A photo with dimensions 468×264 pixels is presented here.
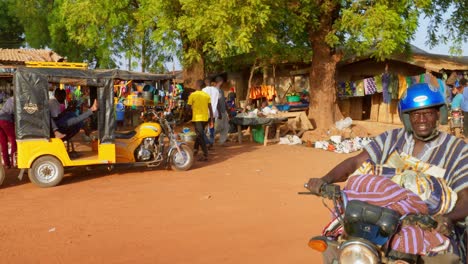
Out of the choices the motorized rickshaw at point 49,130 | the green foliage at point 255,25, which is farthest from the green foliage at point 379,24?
the motorized rickshaw at point 49,130

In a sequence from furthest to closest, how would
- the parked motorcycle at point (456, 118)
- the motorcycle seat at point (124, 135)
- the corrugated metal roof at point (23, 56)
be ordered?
the corrugated metal roof at point (23, 56)
the parked motorcycle at point (456, 118)
the motorcycle seat at point (124, 135)

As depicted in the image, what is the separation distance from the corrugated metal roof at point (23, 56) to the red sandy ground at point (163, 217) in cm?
992

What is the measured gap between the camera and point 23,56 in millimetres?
18781

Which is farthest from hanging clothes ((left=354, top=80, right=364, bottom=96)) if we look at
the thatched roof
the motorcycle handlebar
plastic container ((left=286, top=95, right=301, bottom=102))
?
the motorcycle handlebar

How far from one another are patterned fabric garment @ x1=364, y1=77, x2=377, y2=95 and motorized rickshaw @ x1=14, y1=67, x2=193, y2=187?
11.2 m

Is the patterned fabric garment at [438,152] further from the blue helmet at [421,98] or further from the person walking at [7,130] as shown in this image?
the person walking at [7,130]

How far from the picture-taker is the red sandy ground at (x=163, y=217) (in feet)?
15.4

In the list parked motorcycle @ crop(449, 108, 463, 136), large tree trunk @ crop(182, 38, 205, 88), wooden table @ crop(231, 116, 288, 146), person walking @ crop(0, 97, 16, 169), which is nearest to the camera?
person walking @ crop(0, 97, 16, 169)

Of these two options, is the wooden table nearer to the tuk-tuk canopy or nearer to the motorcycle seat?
the motorcycle seat

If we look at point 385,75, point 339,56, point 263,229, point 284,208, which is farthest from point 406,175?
point 385,75

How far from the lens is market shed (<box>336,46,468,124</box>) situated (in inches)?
645

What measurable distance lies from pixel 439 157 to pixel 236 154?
30.1 ft

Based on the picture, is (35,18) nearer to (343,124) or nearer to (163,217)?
(343,124)

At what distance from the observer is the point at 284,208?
6.41 m
